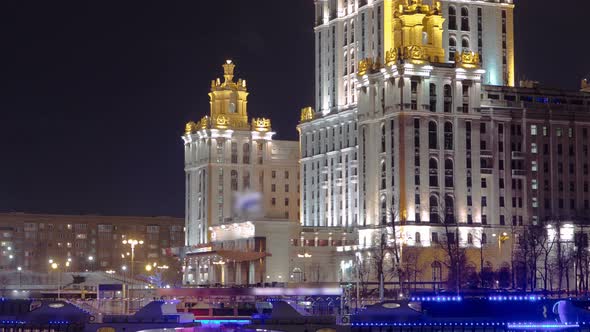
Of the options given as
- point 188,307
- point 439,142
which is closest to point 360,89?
point 439,142

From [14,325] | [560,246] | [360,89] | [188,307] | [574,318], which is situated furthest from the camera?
[360,89]

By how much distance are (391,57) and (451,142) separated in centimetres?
1441

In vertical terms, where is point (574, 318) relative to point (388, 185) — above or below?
below

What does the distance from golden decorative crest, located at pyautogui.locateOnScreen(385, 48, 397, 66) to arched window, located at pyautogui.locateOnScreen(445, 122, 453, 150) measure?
1140cm

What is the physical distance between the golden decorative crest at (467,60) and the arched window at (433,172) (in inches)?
546

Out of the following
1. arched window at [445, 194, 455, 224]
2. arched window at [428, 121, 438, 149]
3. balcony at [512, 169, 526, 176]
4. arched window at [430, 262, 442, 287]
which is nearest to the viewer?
arched window at [430, 262, 442, 287]

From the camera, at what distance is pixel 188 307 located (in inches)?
4604

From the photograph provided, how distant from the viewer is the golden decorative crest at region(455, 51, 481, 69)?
18350 cm

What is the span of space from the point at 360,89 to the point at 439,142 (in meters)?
15.3

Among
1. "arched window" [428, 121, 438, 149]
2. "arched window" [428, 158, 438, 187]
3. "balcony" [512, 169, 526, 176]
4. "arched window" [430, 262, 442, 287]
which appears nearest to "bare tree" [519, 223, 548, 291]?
"balcony" [512, 169, 526, 176]

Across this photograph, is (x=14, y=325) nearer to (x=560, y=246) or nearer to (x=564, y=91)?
(x=560, y=246)

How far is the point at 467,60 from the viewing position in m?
185

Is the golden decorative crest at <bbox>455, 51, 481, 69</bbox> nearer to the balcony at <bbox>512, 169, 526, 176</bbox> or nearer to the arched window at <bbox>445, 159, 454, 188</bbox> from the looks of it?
the arched window at <bbox>445, 159, 454, 188</bbox>

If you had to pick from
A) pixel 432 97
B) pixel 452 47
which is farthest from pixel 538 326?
pixel 452 47
